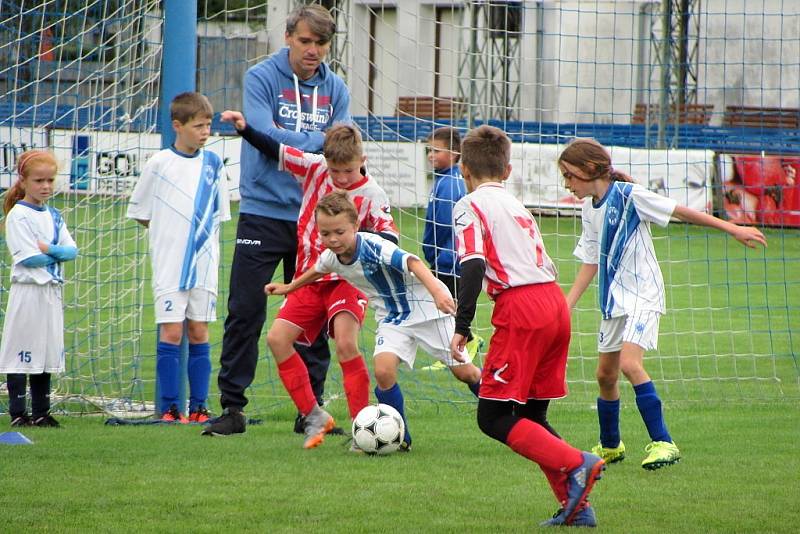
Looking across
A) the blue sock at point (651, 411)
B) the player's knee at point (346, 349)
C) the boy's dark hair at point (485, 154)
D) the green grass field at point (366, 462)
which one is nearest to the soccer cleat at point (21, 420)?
the green grass field at point (366, 462)

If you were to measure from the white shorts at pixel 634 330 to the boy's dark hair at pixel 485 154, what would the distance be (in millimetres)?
1257

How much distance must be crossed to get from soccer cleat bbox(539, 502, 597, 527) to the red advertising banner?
14749 mm

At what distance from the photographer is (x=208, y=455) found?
5.73m

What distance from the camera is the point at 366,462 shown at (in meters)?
5.63

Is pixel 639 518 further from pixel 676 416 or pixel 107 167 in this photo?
pixel 107 167

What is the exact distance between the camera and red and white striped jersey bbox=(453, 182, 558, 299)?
15.1ft

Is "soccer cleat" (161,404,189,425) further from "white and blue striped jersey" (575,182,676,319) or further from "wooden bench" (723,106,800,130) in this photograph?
"wooden bench" (723,106,800,130)

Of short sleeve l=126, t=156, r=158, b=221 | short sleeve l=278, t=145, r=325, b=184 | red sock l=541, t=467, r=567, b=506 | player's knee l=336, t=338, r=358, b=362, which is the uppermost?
short sleeve l=278, t=145, r=325, b=184

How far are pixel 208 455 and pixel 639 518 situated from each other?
2.22m

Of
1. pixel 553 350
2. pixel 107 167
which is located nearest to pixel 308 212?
pixel 553 350

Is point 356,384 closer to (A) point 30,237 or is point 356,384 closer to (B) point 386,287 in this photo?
(B) point 386,287

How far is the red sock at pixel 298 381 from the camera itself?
19.9 feet

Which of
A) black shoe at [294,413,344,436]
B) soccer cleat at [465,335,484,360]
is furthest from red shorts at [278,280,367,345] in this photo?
soccer cleat at [465,335,484,360]

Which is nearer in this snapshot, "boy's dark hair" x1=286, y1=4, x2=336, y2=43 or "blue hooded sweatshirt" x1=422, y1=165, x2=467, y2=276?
"boy's dark hair" x1=286, y1=4, x2=336, y2=43
